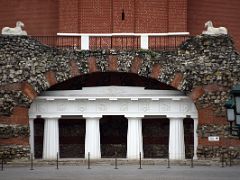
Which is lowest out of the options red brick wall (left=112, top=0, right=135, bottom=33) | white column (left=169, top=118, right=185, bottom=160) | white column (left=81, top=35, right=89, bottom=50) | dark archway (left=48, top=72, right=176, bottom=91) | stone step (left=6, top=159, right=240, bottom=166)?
stone step (left=6, top=159, right=240, bottom=166)

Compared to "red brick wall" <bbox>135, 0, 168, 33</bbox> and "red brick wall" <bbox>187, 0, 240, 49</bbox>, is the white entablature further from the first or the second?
"red brick wall" <bbox>187, 0, 240, 49</bbox>

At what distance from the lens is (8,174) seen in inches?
1205

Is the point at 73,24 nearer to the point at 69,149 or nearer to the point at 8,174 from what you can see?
the point at 69,149

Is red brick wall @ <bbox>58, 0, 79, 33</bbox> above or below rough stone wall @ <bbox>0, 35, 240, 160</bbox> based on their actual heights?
above

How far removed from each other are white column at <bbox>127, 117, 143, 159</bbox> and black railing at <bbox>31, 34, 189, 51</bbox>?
4.51 m

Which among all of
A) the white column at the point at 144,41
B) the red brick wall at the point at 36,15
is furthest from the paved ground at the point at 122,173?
the red brick wall at the point at 36,15

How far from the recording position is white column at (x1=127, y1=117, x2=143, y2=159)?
4019cm

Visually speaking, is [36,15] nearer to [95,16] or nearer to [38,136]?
[95,16]

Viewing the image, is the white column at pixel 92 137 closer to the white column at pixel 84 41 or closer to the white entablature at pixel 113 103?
the white entablature at pixel 113 103

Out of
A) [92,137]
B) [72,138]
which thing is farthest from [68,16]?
[92,137]

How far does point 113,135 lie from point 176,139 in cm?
497

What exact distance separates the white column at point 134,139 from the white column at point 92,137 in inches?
68.1

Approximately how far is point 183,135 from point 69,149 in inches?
274

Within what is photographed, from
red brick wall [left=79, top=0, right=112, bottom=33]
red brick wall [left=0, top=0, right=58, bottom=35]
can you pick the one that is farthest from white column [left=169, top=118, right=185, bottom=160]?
red brick wall [left=0, top=0, right=58, bottom=35]
